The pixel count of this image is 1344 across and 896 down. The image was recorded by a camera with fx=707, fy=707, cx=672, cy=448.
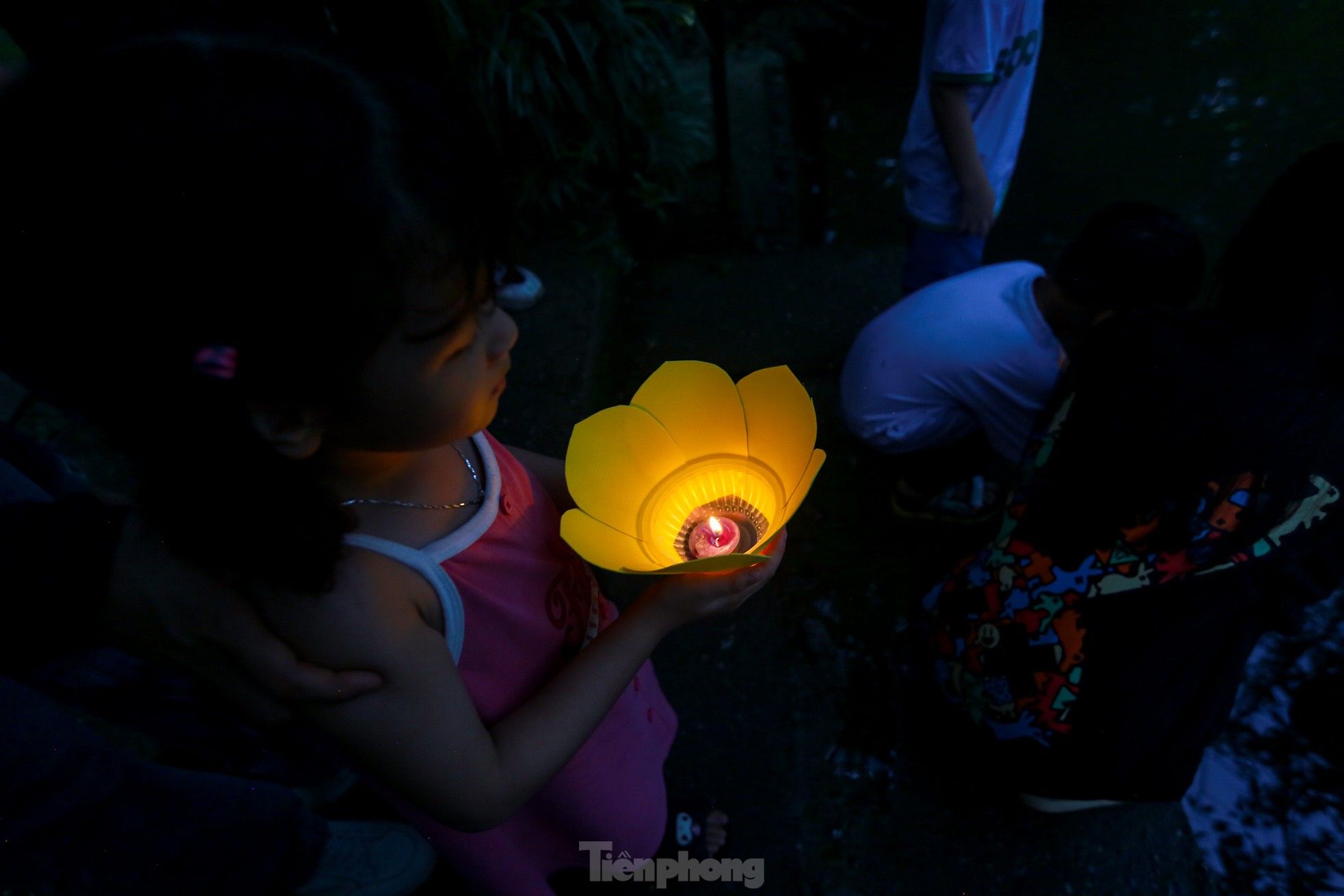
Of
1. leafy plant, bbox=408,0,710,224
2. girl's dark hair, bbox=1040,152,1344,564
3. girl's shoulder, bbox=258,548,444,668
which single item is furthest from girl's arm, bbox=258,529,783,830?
leafy plant, bbox=408,0,710,224

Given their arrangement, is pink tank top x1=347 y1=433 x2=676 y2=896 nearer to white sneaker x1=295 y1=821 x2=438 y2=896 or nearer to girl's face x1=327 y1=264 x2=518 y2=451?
girl's face x1=327 y1=264 x2=518 y2=451

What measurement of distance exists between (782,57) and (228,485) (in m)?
4.87

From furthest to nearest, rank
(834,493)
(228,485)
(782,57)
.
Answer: (782,57), (834,493), (228,485)

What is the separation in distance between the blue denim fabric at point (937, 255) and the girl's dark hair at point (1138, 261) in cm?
68

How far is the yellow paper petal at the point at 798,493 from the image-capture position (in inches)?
31.6

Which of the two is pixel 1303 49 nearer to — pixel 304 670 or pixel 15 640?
pixel 304 670

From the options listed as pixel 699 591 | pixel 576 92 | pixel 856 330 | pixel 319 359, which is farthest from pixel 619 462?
pixel 576 92

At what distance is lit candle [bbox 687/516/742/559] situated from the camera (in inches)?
39.6

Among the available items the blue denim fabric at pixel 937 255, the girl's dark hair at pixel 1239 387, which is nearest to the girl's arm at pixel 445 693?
the girl's dark hair at pixel 1239 387

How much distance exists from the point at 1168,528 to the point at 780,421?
820 mm

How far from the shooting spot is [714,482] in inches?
43.0

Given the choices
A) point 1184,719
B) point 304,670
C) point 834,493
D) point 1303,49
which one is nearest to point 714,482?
point 304,670

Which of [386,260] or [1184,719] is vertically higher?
[386,260]

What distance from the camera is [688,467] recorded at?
3.50 ft
